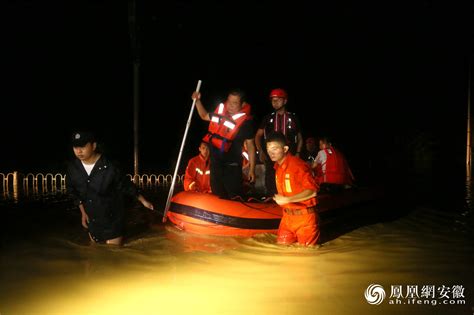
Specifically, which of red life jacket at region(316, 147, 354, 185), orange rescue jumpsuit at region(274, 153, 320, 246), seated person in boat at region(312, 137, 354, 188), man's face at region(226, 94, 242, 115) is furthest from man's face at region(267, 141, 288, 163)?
red life jacket at region(316, 147, 354, 185)

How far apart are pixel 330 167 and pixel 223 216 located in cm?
318

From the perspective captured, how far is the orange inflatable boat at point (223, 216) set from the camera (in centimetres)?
611

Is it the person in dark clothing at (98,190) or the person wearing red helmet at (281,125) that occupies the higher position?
the person wearing red helmet at (281,125)

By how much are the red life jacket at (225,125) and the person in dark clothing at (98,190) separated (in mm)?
1518

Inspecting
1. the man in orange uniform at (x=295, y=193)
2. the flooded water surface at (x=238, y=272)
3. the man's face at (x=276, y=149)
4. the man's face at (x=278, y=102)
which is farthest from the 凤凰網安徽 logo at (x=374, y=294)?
the man's face at (x=278, y=102)

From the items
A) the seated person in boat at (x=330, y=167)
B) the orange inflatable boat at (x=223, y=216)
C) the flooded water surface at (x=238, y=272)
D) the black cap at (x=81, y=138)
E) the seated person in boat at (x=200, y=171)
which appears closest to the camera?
the flooded water surface at (x=238, y=272)

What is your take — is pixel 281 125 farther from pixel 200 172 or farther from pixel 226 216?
pixel 200 172

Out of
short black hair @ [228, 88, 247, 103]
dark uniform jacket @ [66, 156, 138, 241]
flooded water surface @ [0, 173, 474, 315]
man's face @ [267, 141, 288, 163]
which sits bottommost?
flooded water surface @ [0, 173, 474, 315]

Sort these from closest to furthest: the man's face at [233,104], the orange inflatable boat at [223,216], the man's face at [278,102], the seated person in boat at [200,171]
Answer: the orange inflatable boat at [223,216]
the man's face at [233,104]
the man's face at [278,102]
the seated person in boat at [200,171]

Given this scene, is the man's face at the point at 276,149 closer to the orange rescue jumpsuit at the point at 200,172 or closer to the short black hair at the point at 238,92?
the short black hair at the point at 238,92

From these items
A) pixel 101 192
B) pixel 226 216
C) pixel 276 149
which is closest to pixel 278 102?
pixel 276 149

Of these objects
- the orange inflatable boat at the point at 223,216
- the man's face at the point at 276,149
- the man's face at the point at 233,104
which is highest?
the man's face at the point at 233,104

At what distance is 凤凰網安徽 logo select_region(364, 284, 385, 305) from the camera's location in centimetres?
357

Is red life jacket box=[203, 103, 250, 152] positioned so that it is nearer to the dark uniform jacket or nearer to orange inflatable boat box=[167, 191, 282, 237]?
orange inflatable boat box=[167, 191, 282, 237]
